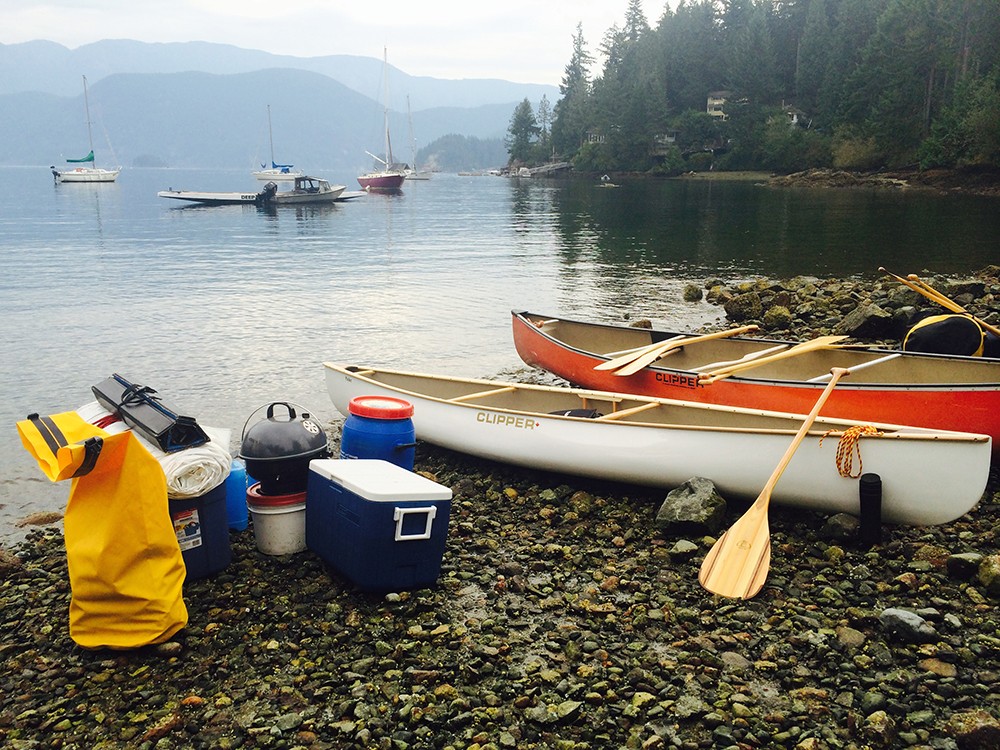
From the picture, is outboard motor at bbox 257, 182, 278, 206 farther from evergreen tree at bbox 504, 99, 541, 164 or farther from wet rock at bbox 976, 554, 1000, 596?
evergreen tree at bbox 504, 99, 541, 164

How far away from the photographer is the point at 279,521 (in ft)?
21.2

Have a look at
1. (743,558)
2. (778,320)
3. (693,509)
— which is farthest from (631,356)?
(778,320)

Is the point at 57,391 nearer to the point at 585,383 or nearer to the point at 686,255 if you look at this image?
the point at 585,383

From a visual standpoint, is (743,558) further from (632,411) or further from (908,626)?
(632,411)

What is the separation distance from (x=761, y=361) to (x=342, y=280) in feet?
64.1

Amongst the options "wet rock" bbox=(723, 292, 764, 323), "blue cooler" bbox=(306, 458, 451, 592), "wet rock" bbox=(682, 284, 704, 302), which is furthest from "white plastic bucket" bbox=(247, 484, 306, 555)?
"wet rock" bbox=(682, 284, 704, 302)

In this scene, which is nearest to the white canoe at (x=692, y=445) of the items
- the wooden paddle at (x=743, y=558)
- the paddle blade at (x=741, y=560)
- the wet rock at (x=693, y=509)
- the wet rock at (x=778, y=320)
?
the wet rock at (x=693, y=509)

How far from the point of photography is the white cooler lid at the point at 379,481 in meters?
5.62

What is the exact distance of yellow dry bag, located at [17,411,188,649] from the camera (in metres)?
5.02

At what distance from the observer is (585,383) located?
11.4 metres

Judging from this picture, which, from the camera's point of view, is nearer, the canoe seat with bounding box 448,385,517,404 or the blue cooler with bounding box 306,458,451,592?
the blue cooler with bounding box 306,458,451,592

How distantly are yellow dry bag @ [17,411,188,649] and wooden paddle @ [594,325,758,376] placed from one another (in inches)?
235

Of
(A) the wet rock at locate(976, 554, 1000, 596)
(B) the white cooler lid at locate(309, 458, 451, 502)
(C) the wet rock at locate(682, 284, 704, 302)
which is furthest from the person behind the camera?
(C) the wet rock at locate(682, 284, 704, 302)

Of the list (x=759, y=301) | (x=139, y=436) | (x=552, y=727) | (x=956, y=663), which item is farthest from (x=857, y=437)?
(x=759, y=301)
